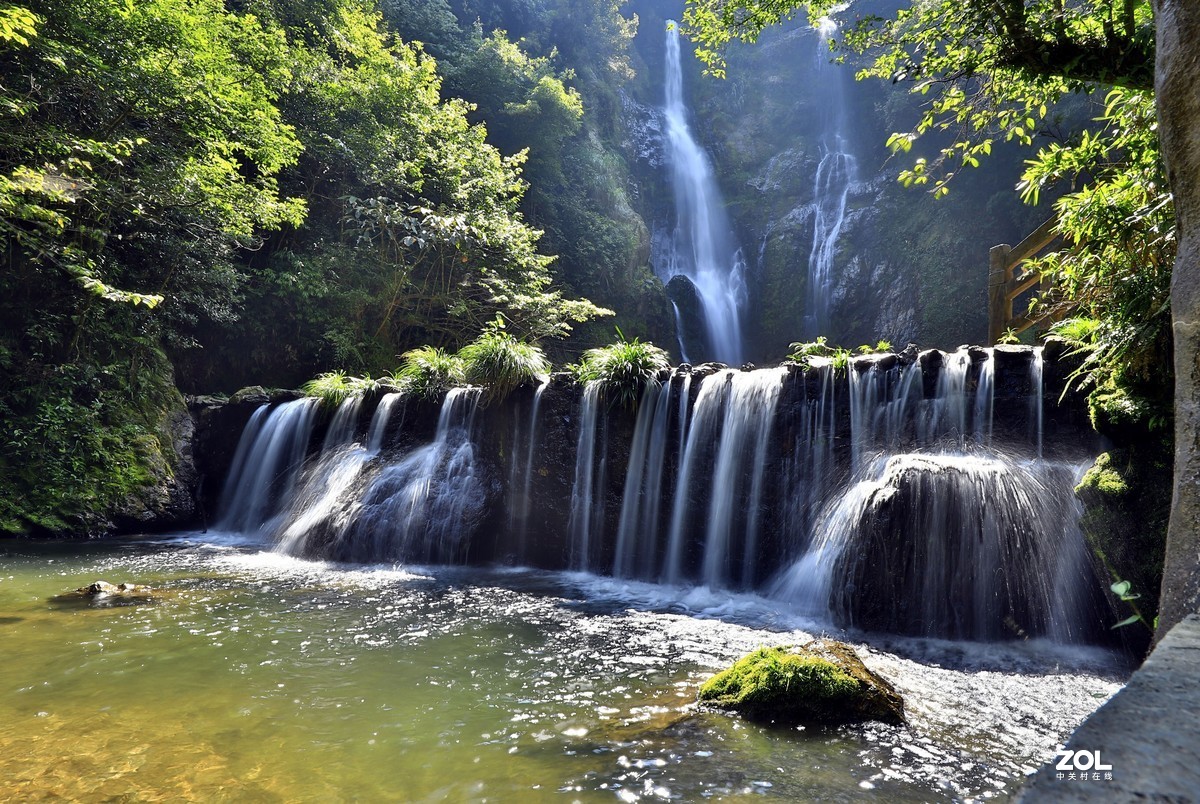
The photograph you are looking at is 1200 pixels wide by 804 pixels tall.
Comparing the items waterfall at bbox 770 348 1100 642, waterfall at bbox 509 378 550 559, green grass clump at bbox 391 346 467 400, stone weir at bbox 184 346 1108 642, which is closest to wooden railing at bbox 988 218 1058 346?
stone weir at bbox 184 346 1108 642

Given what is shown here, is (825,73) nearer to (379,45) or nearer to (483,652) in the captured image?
(379,45)

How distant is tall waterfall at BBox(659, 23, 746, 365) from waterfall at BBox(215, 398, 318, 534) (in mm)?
15198

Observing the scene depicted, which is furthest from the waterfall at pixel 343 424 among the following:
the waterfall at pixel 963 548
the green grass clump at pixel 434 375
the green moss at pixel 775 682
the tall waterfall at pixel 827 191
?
Answer: the tall waterfall at pixel 827 191

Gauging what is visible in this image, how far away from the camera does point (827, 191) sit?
26.3 metres

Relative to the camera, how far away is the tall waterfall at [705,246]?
968 inches

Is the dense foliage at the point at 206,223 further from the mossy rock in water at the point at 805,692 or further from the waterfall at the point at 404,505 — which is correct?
the mossy rock in water at the point at 805,692

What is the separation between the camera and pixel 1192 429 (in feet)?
8.69

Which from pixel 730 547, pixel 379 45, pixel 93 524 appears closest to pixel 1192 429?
pixel 730 547

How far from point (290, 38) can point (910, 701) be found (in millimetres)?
21287

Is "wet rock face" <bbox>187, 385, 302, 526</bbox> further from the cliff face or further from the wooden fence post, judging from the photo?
the cliff face

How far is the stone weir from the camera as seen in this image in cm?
566

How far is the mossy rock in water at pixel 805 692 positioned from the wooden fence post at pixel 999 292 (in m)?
7.50

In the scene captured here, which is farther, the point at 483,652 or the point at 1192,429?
the point at 483,652

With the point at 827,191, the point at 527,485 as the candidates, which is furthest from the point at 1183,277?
the point at 827,191
